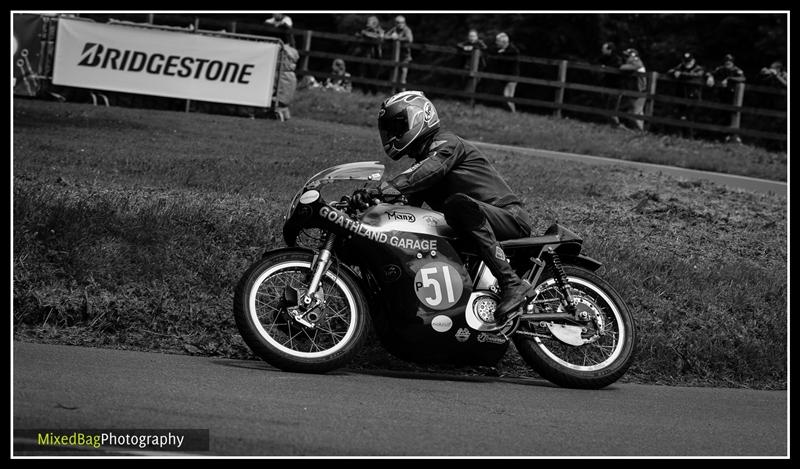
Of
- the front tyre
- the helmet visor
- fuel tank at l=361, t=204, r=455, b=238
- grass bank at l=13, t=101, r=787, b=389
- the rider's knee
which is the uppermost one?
the helmet visor

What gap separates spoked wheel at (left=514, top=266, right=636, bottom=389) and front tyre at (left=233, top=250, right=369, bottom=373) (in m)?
1.16

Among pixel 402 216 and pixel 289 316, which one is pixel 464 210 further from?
pixel 289 316

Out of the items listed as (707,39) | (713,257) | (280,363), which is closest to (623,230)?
(713,257)

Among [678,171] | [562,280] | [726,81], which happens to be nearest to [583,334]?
[562,280]

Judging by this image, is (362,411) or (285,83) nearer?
(362,411)

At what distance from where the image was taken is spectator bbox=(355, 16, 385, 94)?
2647cm

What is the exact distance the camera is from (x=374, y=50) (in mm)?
26875

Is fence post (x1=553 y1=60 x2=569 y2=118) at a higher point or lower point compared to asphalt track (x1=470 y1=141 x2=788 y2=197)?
higher

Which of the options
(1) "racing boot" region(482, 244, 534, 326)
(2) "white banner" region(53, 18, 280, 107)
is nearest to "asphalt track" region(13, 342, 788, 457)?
(1) "racing boot" region(482, 244, 534, 326)

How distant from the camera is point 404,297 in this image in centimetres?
707

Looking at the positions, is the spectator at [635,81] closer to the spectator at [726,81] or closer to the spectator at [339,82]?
the spectator at [726,81]

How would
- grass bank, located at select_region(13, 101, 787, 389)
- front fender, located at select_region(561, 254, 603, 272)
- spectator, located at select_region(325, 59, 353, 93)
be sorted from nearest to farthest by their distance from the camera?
front fender, located at select_region(561, 254, 603, 272) < grass bank, located at select_region(13, 101, 787, 389) < spectator, located at select_region(325, 59, 353, 93)

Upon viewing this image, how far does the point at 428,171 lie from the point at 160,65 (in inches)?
585

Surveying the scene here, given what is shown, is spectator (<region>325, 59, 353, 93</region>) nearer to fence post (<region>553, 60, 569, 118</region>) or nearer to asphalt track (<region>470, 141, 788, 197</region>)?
fence post (<region>553, 60, 569, 118</region>)
